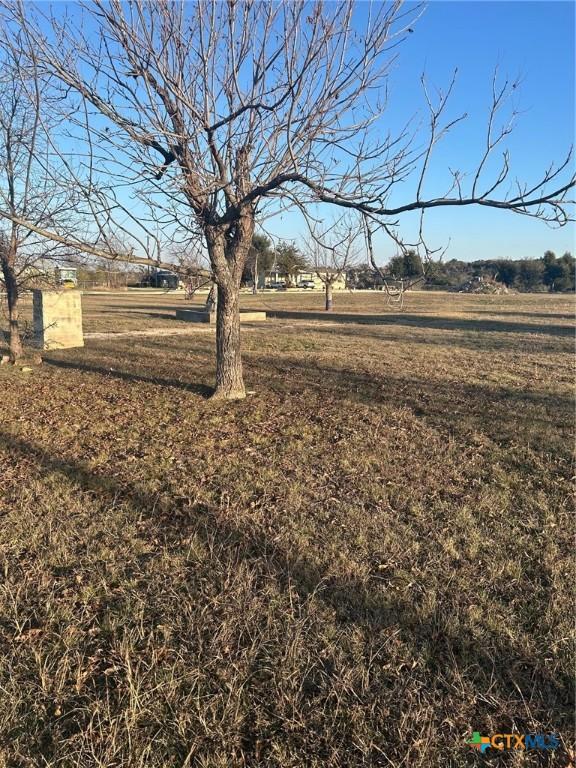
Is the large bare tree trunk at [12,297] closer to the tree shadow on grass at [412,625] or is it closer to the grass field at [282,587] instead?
the grass field at [282,587]

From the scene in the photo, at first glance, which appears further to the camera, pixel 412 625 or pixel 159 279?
pixel 159 279

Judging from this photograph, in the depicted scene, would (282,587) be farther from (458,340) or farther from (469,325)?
(469,325)

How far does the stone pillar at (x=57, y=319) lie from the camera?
476 inches

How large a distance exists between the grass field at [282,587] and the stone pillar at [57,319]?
685cm

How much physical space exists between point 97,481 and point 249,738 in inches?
110

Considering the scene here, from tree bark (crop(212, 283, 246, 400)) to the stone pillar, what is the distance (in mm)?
6712

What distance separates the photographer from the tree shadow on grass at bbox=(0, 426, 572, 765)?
2035 mm

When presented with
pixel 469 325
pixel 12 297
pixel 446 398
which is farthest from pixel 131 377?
pixel 469 325

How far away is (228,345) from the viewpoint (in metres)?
7.03

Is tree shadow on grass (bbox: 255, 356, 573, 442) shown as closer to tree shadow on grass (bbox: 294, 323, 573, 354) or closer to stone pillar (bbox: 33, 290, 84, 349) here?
tree shadow on grass (bbox: 294, 323, 573, 354)

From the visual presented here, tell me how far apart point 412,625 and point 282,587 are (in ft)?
2.33

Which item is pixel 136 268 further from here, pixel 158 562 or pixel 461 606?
pixel 461 606

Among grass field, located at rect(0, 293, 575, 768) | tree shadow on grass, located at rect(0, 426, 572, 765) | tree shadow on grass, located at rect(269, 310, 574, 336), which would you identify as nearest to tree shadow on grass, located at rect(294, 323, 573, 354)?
tree shadow on grass, located at rect(269, 310, 574, 336)

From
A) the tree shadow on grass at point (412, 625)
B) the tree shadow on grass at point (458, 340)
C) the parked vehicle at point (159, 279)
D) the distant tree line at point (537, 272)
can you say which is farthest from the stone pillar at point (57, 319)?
the distant tree line at point (537, 272)
